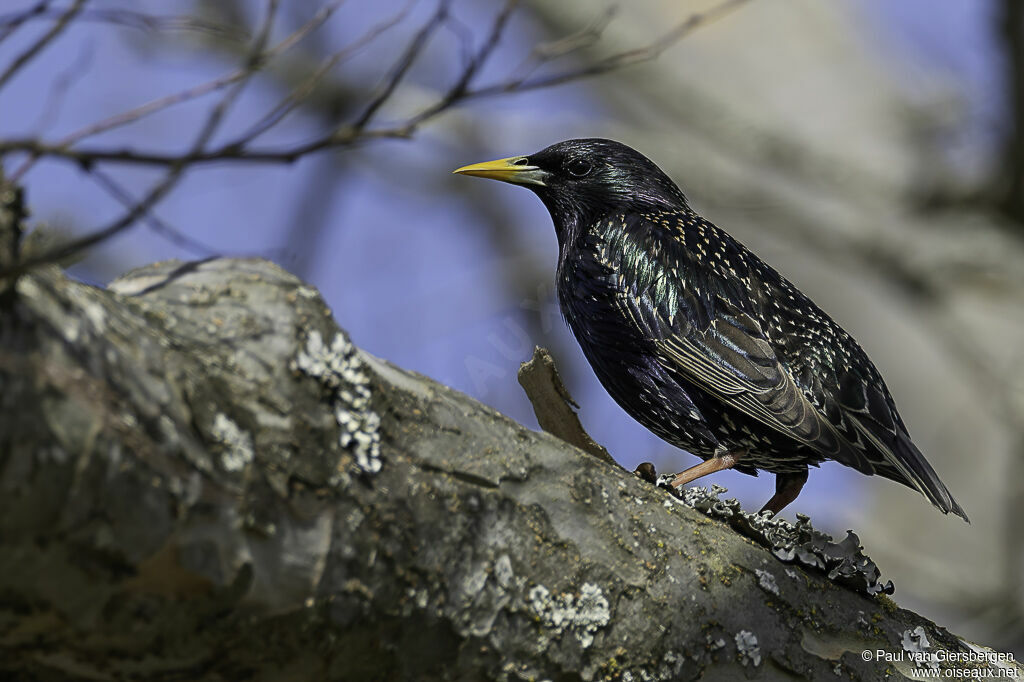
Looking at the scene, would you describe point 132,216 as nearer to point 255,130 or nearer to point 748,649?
point 255,130

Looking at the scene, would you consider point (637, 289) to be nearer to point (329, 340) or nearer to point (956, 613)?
point (329, 340)

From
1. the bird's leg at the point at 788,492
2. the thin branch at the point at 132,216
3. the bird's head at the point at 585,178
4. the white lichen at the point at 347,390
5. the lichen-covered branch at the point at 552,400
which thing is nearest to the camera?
the thin branch at the point at 132,216

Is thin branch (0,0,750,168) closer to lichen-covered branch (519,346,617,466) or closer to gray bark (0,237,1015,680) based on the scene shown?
gray bark (0,237,1015,680)

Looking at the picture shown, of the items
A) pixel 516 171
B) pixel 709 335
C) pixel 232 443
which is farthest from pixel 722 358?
pixel 232 443

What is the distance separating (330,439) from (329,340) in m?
0.17

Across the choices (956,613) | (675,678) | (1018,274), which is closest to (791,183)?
(1018,274)

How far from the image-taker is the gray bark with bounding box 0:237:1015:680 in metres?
1.45

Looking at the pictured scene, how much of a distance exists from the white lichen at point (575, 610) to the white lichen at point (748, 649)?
0.31 meters

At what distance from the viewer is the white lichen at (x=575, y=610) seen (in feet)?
6.68

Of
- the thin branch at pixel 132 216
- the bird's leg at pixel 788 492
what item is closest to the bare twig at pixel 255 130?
the thin branch at pixel 132 216

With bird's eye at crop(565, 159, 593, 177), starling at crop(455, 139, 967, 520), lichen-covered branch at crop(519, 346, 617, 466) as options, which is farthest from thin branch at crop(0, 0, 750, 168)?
bird's eye at crop(565, 159, 593, 177)

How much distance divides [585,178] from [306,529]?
284 centimetres

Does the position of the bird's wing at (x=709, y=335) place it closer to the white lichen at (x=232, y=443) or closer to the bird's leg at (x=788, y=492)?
the bird's leg at (x=788, y=492)

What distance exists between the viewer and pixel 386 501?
1836 millimetres
